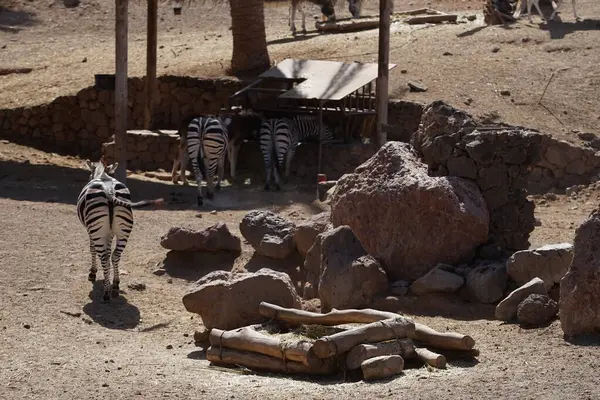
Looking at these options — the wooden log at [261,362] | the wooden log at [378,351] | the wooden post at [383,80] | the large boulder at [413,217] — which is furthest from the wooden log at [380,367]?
the wooden post at [383,80]

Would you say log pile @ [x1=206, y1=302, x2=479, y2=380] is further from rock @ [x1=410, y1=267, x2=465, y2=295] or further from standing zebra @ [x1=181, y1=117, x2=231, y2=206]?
standing zebra @ [x1=181, y1=117, x2=231, y2=206]

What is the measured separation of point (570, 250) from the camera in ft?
35.9

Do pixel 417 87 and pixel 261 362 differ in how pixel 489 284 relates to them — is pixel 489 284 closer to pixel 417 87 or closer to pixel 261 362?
pixel 261 362

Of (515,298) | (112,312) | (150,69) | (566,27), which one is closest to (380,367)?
(515,298)

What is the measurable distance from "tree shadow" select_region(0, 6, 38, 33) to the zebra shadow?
2342 cm

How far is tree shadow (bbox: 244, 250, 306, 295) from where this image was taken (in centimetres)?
1300

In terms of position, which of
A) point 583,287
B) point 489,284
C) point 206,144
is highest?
point 583,287

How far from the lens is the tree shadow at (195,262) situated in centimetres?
1385

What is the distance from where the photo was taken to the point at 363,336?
29.7ft

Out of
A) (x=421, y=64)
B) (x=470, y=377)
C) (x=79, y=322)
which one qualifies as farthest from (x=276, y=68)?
(x=470, y=377)

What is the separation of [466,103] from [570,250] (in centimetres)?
1065

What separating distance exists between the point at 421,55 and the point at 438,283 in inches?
555

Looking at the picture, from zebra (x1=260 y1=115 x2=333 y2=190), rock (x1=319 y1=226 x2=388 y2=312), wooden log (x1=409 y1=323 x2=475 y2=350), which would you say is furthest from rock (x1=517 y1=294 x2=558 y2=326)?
zebra (x1=260 y1=115 x2=333 y2=190)

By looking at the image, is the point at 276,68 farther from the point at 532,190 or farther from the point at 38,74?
the point at 38,74
